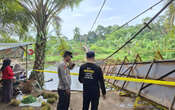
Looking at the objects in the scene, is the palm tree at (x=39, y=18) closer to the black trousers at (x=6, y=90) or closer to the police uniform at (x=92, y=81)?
the black trousers at (x=6, y=90)

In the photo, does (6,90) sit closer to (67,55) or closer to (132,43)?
(67,55)

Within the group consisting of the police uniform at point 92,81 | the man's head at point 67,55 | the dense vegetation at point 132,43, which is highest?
the dense vegetation at point 132,43

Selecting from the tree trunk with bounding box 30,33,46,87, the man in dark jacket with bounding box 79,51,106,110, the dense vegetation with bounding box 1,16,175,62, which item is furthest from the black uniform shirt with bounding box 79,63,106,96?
the tree trunk with bounding box 30,33,46,87

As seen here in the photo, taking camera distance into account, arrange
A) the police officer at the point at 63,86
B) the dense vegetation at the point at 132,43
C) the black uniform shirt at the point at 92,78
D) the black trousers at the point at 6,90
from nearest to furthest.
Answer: the black uniform shirt at the point at 92,78
the police officer at the point at 63,86
the black trousers at the point at 6,90
the dense vegetation at the point at 132,43

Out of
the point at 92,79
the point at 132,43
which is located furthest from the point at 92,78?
the point at 132,43

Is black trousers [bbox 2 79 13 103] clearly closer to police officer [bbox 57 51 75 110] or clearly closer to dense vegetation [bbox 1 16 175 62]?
dense vegetation [bbox 1 16 175 62]

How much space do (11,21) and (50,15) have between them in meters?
2.02

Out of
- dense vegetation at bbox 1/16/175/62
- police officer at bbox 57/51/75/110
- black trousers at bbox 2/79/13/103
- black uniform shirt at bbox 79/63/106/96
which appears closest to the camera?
black uniform shirt at bbox 79/63/106/96

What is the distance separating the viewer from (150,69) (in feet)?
11.5

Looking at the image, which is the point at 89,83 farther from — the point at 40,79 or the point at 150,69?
the point at 40,79

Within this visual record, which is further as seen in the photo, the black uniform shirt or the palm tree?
the palm tree

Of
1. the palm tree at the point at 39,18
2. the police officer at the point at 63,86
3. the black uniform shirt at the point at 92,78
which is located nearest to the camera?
the black uniform shirt at the point at 92,78

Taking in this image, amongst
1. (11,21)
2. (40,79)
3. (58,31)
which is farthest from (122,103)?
(11,21)

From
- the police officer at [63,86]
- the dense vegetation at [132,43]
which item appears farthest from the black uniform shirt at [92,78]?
the dense vegetation at [132,43]
